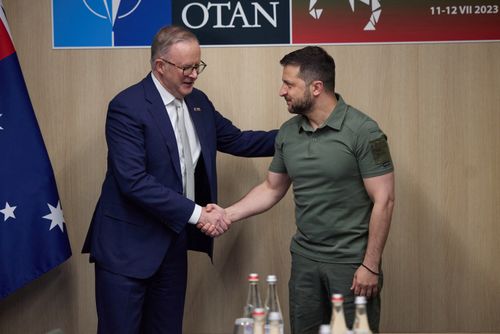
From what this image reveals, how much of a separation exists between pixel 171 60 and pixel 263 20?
0.73 metres

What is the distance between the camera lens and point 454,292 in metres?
3.60

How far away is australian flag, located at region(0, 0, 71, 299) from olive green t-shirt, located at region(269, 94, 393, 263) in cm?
125

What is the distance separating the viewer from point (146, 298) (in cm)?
311

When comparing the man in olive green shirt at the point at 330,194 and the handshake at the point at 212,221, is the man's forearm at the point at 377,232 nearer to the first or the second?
the man in olive green shirt at the point at 330,194

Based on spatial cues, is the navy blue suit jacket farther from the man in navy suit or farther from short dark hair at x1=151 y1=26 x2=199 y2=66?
short dark hair at x1=151 y1=26 x2=199 y2=66

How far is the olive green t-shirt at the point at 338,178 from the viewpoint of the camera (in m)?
2.66

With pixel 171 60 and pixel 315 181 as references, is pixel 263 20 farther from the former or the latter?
pixel 315 181

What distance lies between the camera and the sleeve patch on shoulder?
104 inches

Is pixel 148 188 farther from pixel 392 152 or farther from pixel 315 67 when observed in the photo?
pixel 392 152

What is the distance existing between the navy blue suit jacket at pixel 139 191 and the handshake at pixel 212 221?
90 millimetres

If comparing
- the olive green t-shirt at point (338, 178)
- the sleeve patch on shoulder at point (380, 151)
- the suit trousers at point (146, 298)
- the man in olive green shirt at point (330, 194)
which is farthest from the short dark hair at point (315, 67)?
the suit trousers at point (146, 298)

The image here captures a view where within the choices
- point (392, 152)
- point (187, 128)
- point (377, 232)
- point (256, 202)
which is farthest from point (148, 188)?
point (392, 152)

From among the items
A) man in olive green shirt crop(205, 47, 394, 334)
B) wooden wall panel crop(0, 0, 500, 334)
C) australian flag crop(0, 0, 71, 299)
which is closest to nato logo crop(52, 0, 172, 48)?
wooden wall panel crop(0, 0, 500, 334)

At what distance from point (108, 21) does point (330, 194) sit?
5.05 ft
